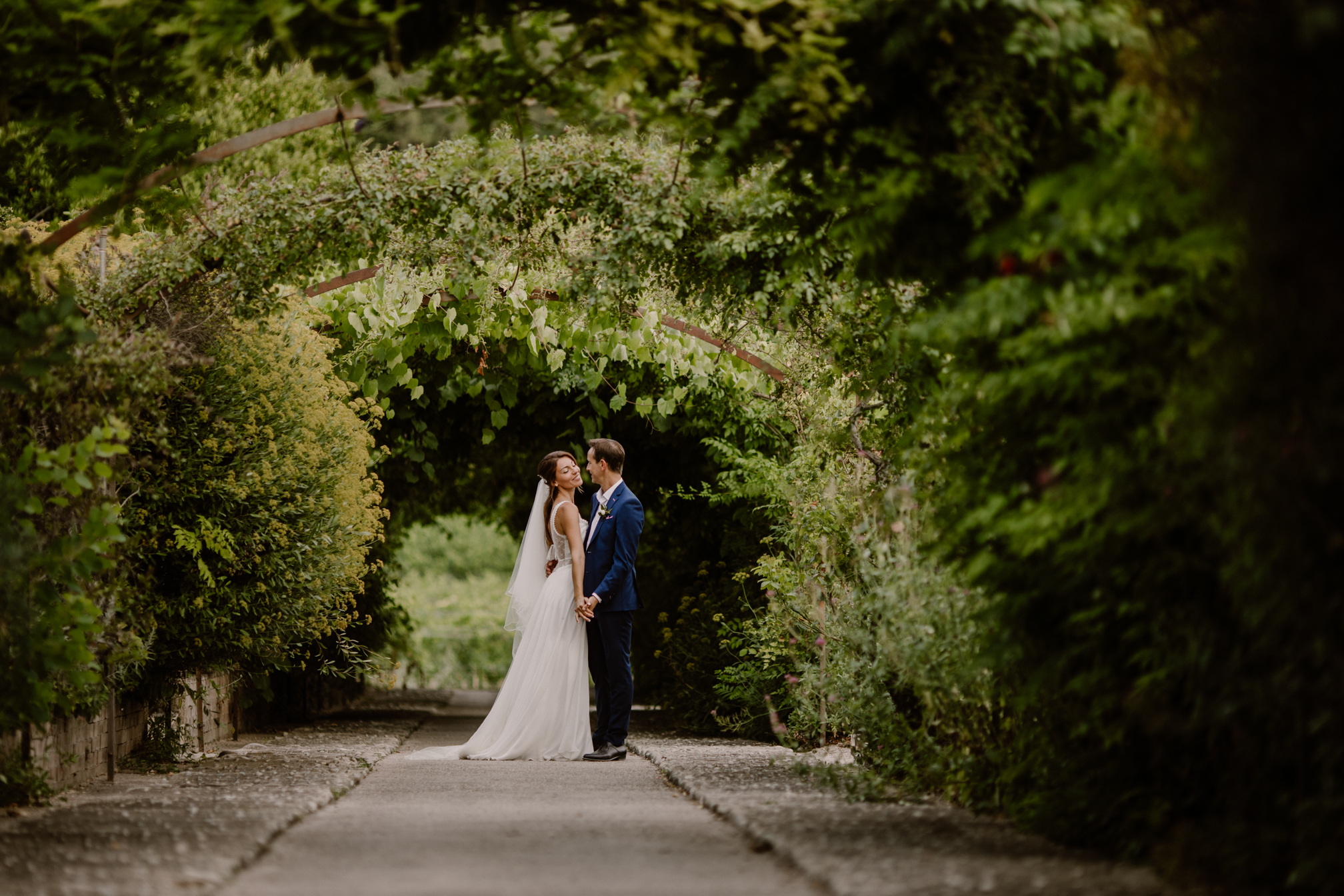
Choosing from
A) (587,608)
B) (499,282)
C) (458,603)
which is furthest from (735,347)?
(458,603)

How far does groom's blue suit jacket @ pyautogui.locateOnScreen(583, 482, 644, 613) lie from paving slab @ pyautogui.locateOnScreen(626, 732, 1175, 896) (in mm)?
2362

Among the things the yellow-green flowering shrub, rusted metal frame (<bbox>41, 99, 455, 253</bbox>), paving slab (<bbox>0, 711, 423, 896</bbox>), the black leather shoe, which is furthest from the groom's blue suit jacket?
rusted metal frame (<bbox>41, 99, 455, 253</bbox>)

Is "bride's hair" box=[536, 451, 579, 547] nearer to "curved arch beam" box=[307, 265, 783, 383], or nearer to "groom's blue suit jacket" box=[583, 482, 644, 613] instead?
"groom's blue suit jacket" box=[583, 482, 644, 613]

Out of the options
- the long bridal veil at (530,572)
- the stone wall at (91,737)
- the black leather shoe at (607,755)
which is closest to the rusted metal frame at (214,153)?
the stone wall at (91,737)

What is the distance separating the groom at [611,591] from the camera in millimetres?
9734

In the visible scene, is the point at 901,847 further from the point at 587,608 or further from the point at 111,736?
the point at 587,608

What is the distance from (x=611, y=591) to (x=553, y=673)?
770 millimetres

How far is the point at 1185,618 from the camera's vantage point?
4207 mm

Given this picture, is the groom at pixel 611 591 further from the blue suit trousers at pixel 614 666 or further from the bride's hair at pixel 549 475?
the bride's hair at pixel 549 475

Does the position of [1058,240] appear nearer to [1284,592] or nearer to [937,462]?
→ [1284,592]

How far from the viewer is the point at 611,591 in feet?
32.0

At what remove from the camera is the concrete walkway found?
4281mm

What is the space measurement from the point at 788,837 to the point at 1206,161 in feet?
9.51

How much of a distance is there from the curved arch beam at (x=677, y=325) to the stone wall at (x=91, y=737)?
9.96 feet
